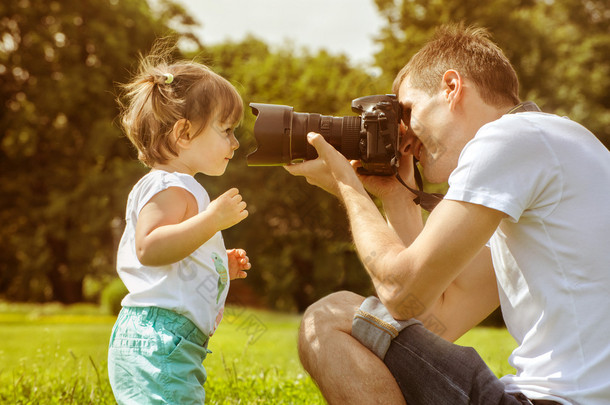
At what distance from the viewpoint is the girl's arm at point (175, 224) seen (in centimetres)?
211

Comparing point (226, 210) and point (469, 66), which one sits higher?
point (469, 66)

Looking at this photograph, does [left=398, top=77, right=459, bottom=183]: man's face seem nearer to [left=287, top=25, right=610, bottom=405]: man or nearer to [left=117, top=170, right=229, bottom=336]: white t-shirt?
[left=287, top=25, right=610, bottom=405]: man

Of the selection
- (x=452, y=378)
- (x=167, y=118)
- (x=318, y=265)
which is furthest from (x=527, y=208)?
(x=318, y=265)

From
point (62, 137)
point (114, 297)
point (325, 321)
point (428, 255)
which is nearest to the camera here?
point (428, 255)

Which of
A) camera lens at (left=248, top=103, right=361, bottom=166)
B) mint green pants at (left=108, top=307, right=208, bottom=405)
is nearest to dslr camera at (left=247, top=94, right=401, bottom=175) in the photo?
camera lens at (left=248, top=103, right=361, bottom=166)

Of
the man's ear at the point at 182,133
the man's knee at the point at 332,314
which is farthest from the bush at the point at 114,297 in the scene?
the man's knee at the point at 332,314

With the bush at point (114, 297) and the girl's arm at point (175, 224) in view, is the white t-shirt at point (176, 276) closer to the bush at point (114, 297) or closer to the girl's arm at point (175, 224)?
the girl's arm at point (175, 224)

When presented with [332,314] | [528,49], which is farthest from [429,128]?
[528,49]

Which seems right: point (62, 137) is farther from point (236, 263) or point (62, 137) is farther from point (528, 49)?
point (236, 263)

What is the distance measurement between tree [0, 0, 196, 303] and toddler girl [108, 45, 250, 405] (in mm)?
14451

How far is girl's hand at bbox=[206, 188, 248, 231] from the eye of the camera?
85.0 inches

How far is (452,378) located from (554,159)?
72 centimetres

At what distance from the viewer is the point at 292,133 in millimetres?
2525

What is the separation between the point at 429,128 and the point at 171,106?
98 centimetres
